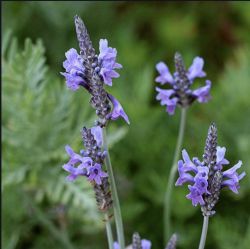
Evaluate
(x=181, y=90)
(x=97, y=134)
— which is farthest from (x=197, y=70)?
(x=97, y=134)

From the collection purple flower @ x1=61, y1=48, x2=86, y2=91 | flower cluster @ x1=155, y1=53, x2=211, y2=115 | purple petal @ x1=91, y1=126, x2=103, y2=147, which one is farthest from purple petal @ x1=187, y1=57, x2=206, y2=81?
purple flower @ x1=61, y1=48, x2=86, y2=91

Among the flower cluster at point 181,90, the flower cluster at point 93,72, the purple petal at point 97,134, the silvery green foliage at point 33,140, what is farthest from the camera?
the silvery green foliage at point 33,140

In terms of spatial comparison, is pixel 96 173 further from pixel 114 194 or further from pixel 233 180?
pixel 233 180

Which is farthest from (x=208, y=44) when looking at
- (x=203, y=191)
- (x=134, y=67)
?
(x=203, y=191)

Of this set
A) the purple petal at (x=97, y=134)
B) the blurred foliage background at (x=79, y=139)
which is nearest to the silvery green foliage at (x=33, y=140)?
the blurred foliage background at (x=79, y=139)

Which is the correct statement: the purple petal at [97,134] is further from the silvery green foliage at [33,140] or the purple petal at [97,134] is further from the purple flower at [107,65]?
the silvery green foliage at [33,140]

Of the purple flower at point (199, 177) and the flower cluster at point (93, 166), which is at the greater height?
the flower cluster at point (93, 166)
